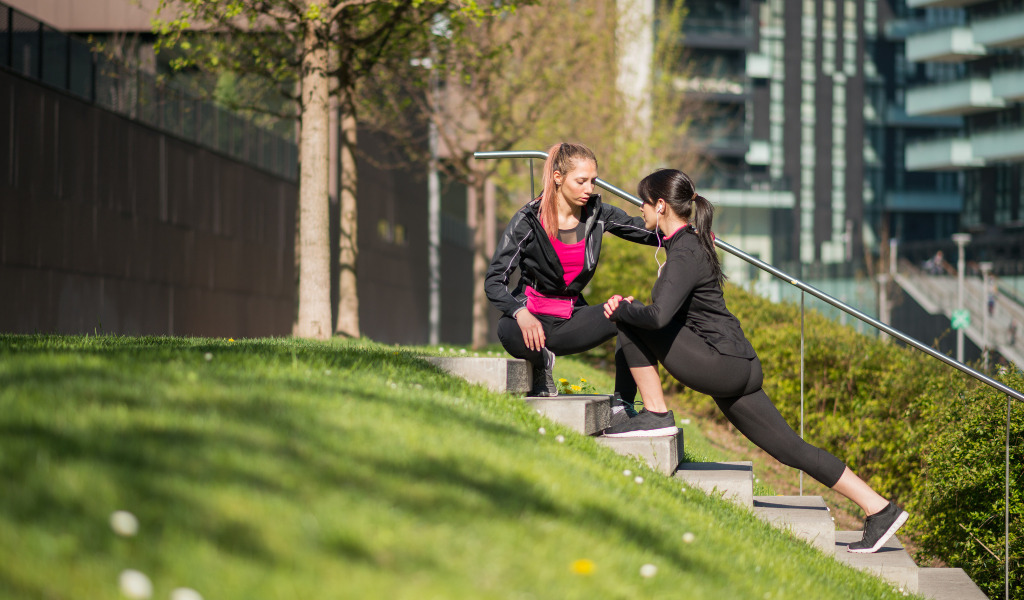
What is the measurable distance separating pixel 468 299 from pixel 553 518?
41305 millimetres

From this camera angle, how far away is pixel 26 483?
123 inches

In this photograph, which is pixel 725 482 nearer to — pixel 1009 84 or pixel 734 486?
pixel 734 486

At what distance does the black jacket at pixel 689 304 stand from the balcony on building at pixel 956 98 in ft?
189

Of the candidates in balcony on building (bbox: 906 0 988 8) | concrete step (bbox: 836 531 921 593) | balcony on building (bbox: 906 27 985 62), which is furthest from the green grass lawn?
balcony on building (bbox: 906 0 988 8)

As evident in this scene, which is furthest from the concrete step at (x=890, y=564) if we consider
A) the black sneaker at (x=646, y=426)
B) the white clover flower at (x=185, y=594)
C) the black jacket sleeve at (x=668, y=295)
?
the white clover flower at (x=185, y=594)

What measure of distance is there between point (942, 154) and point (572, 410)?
6108 centimetres

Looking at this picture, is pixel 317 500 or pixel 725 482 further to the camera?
pixel 725 482

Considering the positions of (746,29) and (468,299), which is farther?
(746,29)

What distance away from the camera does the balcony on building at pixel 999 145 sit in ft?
180

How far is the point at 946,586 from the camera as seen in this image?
596cm

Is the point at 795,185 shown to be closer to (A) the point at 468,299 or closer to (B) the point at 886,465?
(A) the point at 468,299

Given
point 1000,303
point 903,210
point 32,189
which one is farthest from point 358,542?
point 903,210

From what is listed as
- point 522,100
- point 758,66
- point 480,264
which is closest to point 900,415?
point 480,264

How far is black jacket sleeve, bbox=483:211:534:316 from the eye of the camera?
5914mm
